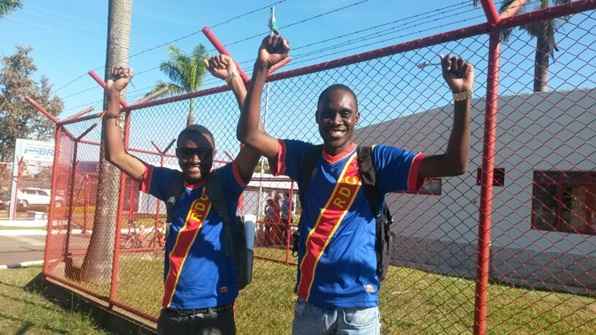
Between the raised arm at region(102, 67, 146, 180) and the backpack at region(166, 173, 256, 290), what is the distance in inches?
14.0

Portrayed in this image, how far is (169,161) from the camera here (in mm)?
11953

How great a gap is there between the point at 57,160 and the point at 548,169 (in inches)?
340

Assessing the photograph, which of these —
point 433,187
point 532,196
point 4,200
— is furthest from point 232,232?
point 4,200

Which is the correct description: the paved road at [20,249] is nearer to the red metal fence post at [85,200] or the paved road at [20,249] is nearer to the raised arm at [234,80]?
the red metal fence post at [85,200]

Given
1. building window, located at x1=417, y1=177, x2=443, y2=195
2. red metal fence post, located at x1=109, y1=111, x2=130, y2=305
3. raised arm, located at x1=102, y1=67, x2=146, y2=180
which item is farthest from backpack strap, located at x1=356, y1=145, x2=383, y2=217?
building window, located at x1=417, y1=177, x2=443, y2=195

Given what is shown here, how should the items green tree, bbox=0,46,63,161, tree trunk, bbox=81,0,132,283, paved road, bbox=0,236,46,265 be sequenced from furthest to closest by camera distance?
green tree, bbox=0,46,63,161 < paved road, bbox=0,236,46,265 < tree trunk, bbox=81,0,132,283

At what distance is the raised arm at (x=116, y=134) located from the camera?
3.07 m

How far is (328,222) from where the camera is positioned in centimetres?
212

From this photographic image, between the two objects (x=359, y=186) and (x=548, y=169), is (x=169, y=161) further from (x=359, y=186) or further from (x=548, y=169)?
(x=359, y=186)

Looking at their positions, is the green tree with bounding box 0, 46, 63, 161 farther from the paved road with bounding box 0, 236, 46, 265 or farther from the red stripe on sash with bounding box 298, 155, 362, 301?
the red stripe on sash with bounding box 298, 155, 362, 301

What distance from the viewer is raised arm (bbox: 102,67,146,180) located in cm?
307

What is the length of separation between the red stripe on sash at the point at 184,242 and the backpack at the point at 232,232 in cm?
8

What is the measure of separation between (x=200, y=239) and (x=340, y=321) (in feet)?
3.30

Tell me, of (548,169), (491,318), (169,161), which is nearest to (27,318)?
(491,318)
